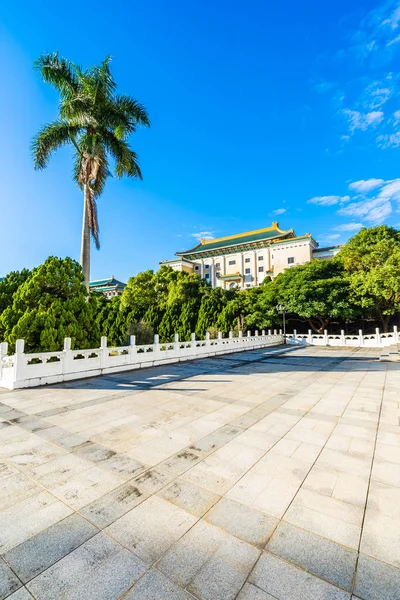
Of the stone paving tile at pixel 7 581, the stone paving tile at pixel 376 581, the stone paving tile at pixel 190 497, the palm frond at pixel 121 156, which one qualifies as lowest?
the stone paving tile at pixel 190 497

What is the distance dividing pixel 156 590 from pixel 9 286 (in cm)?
1575

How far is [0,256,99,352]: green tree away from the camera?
8805 millimetres

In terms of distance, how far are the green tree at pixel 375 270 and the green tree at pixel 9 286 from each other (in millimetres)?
23197

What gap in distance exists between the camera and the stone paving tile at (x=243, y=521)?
6.65ft

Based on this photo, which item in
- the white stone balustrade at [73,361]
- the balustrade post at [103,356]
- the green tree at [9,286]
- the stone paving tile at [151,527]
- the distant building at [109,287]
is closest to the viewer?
the stone paving tile at [151,527]

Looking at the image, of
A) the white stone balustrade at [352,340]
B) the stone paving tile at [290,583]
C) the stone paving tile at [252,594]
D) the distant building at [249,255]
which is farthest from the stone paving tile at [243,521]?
the distant building at [249,255]

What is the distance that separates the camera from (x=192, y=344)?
13.2 metres

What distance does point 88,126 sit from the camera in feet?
36.5

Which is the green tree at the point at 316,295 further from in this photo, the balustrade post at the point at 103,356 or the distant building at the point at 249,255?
the balustrade post at the point at 103,356

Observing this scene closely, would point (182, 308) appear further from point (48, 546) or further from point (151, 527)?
point (48, 546)

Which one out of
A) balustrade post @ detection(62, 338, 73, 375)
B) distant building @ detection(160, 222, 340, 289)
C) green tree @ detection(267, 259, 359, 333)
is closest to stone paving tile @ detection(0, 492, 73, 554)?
balustrade post @ detection(62, 338, 73, 375)

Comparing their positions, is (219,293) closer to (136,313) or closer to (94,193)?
(136,313)

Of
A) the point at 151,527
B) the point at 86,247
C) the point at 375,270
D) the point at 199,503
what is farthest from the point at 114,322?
the point at 151,527

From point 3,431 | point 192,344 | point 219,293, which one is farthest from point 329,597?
point 219,293
